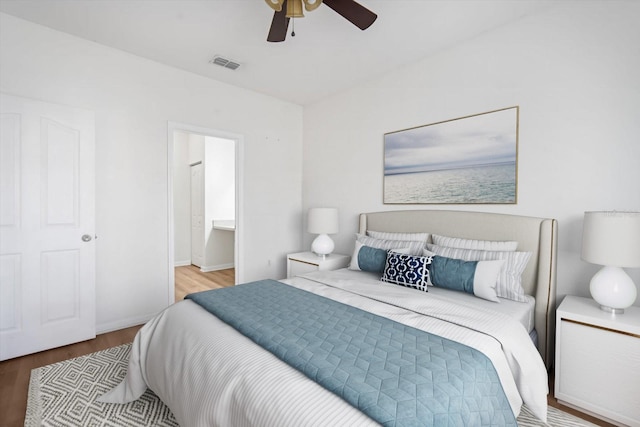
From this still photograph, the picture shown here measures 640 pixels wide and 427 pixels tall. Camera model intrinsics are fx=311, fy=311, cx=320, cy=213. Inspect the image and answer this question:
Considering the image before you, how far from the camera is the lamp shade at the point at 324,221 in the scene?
12.1 ft

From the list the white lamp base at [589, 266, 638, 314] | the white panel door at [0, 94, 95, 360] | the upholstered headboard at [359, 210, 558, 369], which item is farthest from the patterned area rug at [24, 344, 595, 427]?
the white lamp base at [589, 266, 638, 314]

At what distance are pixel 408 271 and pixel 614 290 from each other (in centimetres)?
120

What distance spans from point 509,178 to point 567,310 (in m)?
1.09

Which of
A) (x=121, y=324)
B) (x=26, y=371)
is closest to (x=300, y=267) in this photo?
(x=121, y=324)

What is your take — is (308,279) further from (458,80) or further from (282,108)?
(282,108)

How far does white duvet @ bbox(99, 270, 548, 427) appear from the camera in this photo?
1093mm

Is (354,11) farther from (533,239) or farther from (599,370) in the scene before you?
(599,370)

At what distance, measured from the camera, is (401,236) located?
301 centimetres

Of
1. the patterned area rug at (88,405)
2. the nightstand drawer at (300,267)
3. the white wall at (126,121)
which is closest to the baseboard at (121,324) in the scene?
the white wall at (126,121)

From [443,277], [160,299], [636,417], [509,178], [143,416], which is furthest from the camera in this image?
[160,299]

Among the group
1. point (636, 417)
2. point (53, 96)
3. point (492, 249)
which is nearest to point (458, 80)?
point (492, 249)

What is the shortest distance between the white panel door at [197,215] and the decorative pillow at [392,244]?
350 centimetres

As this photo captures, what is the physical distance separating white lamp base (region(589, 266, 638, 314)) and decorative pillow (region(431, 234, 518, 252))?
542 mm

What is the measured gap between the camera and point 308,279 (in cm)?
262
